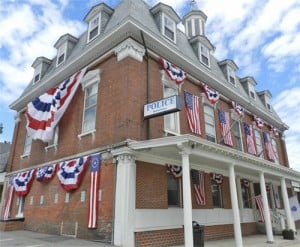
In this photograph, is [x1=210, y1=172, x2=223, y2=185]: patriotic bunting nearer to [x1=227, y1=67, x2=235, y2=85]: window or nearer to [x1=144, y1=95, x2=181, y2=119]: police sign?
[x1=144, y1=95, x2=181, y2=119]: police sign

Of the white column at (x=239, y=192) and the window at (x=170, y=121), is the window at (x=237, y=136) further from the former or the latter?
the window at (x=170, y=121)

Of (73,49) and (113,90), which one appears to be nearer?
(113,90)

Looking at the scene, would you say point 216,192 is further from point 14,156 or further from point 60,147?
point 14,156

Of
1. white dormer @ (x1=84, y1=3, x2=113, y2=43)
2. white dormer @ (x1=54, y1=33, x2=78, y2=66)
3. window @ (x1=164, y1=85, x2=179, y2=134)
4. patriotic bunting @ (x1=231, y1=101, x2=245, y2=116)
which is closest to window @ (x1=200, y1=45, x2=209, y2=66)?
patriotic bunting @ (x1=231, y1=101, x2=245, y2=116)

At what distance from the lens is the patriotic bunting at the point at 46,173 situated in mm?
12812

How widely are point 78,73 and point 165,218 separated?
25.4ft

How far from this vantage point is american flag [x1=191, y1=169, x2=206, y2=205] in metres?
12.0

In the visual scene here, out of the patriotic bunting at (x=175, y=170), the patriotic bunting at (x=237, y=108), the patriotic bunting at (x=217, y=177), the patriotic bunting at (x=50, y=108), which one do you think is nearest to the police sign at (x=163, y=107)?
the patriotic bunting at (x=175, y=170)

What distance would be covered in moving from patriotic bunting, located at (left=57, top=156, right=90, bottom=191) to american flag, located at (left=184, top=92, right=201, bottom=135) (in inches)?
204

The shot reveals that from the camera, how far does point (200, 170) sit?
1254 centimetres

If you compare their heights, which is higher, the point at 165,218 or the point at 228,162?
the point at 228,162

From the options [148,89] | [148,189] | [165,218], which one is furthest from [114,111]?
[165,218]

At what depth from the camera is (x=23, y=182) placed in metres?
14.9

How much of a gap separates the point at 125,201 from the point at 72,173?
345 cm
